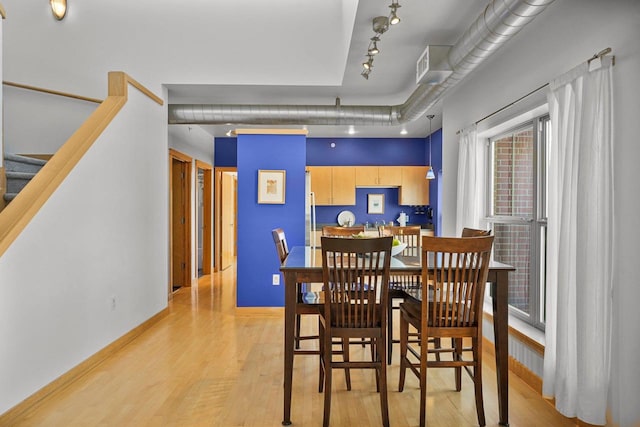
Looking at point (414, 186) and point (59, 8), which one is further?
point (414, 186)

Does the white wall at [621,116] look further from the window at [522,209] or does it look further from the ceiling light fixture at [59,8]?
the ceiling light fixture at [59,8]

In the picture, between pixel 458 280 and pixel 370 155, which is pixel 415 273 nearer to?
pixel 458 280

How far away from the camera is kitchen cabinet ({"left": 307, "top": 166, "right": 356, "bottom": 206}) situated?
7867 millimetres

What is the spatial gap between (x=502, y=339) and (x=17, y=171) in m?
4.16

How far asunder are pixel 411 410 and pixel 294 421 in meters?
0.76

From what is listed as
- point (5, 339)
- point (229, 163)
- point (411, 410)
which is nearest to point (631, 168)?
point (411, 410)

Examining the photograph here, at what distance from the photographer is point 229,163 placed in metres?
8.26

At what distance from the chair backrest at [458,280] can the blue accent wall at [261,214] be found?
9.80ft

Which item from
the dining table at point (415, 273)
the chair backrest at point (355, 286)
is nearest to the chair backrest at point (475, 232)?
the dining table at point (415, 273)

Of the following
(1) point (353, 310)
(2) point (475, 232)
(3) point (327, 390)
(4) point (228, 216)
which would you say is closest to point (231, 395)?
(3) point (327, 390)

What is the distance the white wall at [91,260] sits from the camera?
2.49 metres

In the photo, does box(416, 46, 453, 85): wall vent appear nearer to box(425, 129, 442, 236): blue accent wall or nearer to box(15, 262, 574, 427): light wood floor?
box(15, 262, 574, 427): light wood floor

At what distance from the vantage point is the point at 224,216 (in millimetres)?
8570

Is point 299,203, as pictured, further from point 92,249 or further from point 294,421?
point 294,421
